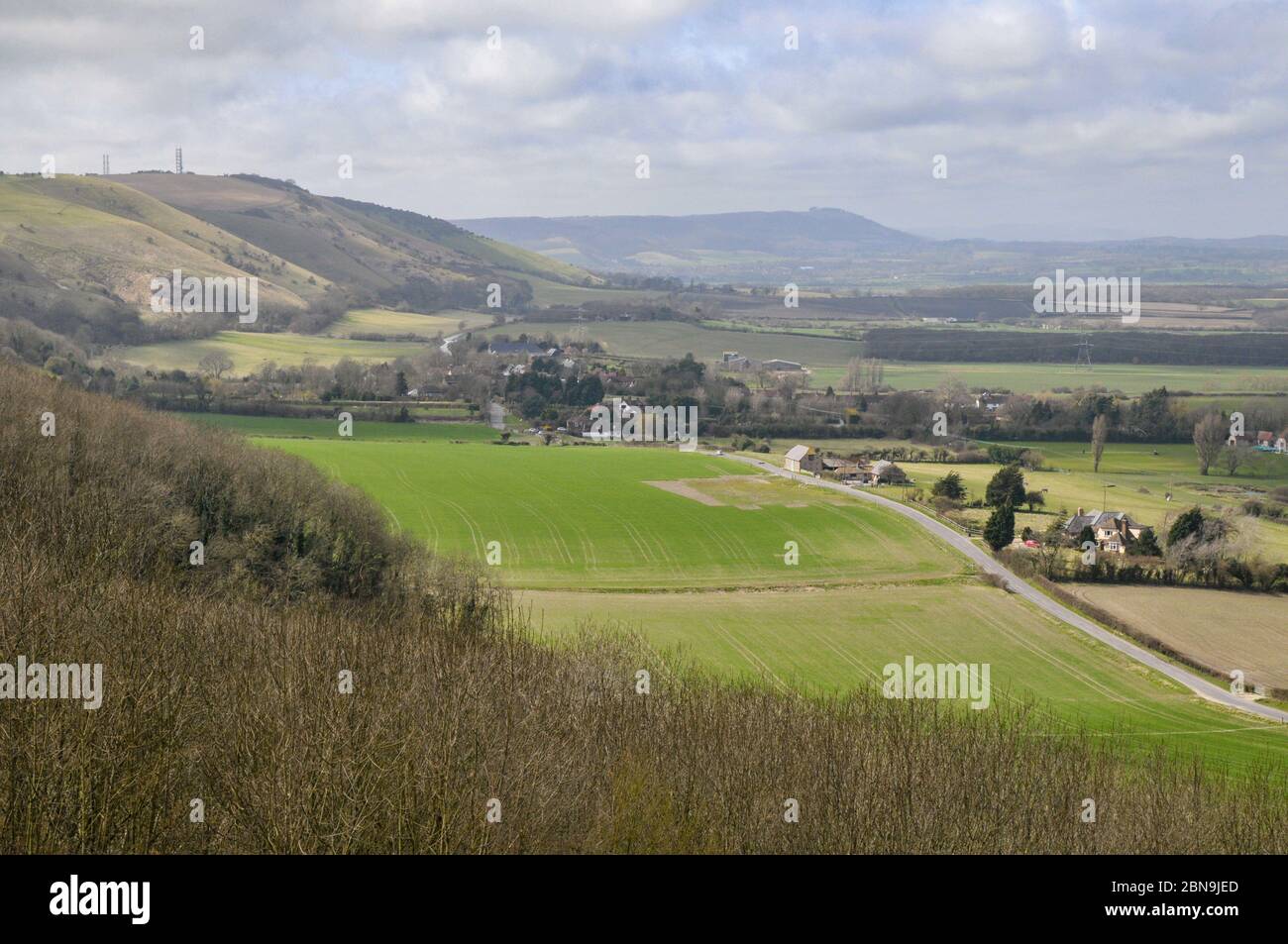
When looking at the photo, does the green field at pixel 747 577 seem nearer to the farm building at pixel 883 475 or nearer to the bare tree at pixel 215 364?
the farm building at pixel 883 475

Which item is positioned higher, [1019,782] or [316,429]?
[316,429]

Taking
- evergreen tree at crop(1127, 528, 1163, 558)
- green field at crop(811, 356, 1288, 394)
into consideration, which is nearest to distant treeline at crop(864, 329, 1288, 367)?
green field at crop(811, 356, 1288, 394)

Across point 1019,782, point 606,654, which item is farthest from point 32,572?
point 1019,782

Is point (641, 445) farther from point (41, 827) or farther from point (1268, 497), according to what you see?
point (41, 827)

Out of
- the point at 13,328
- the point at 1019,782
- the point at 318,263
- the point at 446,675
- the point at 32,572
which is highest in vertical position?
the point at 318,263

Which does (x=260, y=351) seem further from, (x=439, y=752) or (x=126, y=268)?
(x=439, y=752)

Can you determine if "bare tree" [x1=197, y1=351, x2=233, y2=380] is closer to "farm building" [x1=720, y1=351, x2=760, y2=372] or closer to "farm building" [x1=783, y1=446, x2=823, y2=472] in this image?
"farm building" [x1=720, y1=351, x2=760, y2=372]

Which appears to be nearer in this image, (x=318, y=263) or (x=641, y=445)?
(x=641, y=445)
